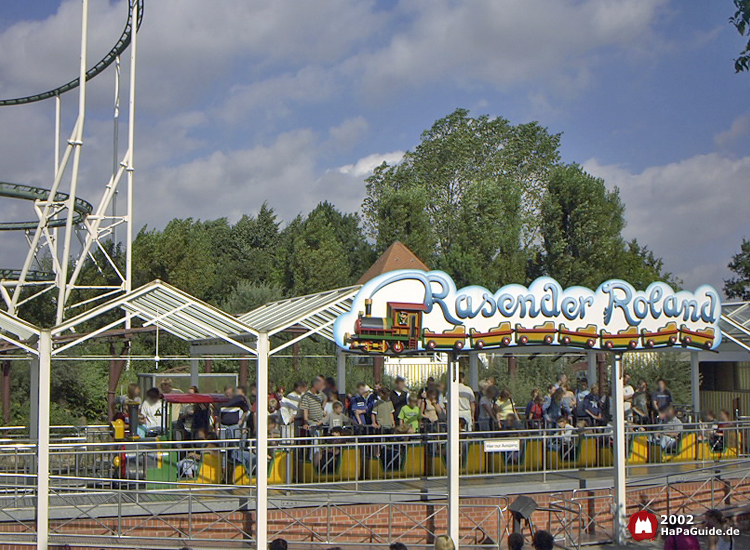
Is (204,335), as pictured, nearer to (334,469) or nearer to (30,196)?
(334,469)

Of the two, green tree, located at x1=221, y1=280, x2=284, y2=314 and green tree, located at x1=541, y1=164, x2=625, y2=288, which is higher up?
green tree, located at x1=541, y1=164, x2=625, y2=288

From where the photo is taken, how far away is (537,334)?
44.2 feet

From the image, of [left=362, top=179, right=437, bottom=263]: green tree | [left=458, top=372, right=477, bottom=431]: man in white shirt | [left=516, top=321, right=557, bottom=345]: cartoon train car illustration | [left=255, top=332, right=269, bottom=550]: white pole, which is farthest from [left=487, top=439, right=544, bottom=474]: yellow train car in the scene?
[left=362, top=179, right=437, bottom=263]: green tree

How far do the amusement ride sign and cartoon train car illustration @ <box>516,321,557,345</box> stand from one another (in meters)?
0.02

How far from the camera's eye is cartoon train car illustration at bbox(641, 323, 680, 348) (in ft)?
47.5

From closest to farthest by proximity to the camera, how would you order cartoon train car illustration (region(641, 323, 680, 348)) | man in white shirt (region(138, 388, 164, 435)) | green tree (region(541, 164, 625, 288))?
cartoon train car illustration (region(641, 323, 680, 348)), man in white shirt (region(138, 388, 164, 435)), green tree (region(541, 164, 625, 288))

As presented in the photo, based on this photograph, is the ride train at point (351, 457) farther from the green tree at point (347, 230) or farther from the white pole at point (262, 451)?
the green tree at point (347, 230)

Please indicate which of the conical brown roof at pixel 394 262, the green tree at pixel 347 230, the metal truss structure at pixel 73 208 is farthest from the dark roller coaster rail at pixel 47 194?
the green tree at pixel 347 230

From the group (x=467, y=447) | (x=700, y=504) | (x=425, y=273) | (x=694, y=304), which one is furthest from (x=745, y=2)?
(x=700, y=504)

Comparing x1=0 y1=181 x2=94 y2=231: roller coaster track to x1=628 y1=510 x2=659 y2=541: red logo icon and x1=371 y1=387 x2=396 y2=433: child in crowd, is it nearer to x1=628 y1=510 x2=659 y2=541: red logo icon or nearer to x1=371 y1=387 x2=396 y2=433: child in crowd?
x1=371 y1=387 x2=396 y2=433: child in crowd

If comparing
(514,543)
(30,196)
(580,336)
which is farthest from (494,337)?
(30,196)

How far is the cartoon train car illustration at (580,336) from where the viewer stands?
13.7 m

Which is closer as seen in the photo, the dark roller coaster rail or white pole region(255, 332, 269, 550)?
white pole region(255, 332, 269, 550)

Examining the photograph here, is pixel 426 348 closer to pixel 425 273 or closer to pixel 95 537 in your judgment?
pixel 425 273
